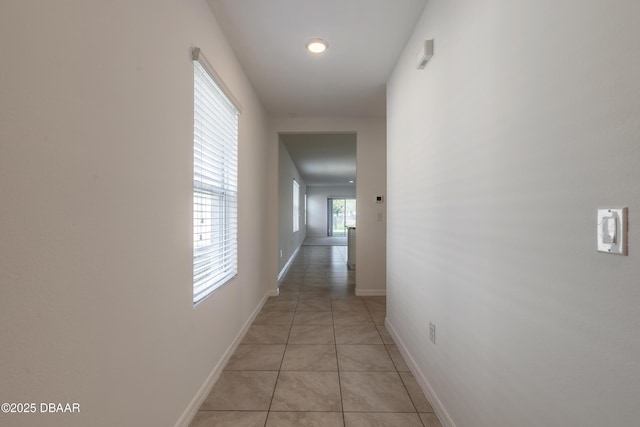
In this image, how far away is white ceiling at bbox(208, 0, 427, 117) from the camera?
2076 millimetres

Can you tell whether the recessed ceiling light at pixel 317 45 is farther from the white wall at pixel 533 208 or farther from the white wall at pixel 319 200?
the white wall at pixel 319 200

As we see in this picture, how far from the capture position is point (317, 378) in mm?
2219

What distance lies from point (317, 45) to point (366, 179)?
2232 mm

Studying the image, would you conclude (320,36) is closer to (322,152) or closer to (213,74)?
(213,74)

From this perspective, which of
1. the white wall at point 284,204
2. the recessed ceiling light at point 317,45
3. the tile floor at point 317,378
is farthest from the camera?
the white wall at point 284,204

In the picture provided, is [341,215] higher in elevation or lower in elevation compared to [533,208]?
higher

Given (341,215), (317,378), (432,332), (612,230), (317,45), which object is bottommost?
(317,378)

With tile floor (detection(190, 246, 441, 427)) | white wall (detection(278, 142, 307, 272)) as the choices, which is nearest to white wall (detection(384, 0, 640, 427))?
tile floor (detection(190, 246, 441, 427))

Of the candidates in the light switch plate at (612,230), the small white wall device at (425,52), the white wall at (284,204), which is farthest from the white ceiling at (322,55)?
the light switch plate at (612,230)

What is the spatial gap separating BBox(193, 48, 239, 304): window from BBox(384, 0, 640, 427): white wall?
1.47 meters

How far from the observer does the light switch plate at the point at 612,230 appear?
70 centimetres

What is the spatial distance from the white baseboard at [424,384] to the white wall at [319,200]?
1176 cm

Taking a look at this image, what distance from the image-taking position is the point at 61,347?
0.88 metres

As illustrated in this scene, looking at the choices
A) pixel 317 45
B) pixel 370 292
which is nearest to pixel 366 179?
pixel 370 292
